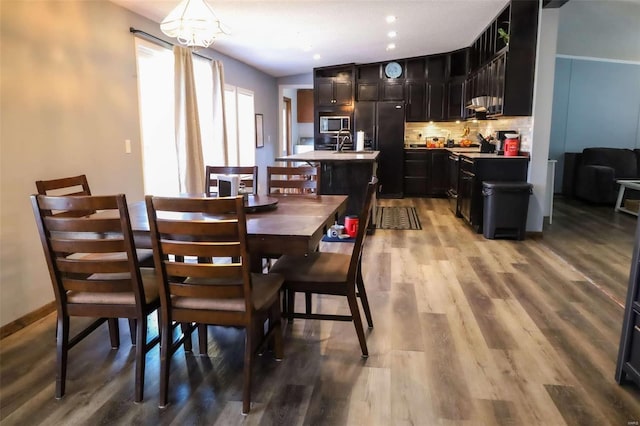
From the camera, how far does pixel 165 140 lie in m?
4.86

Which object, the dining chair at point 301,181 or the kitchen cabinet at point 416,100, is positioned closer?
the dining chair at point 301,181

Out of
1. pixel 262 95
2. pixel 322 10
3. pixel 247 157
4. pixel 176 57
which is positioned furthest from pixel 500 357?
pixel 262 95

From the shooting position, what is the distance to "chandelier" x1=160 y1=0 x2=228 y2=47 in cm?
275

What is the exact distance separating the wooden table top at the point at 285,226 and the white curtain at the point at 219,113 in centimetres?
314

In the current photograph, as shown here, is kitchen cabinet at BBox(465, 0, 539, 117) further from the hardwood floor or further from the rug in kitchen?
the hardwood floor

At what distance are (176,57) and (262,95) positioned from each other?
392cm

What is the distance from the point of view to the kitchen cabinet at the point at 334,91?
28.3 feet

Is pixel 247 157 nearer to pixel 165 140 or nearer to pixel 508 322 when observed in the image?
pixel 165 140

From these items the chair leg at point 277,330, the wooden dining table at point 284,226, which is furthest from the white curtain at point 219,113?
the chair leg at point 277,330

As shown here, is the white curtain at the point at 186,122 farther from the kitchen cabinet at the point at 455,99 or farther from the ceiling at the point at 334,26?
the kitchen cabinet at the point at 455,99

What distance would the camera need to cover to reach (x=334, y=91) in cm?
867

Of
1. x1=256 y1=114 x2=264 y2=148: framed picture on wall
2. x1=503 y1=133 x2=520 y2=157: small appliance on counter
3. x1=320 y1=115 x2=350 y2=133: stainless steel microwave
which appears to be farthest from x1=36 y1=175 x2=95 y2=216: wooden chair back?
x1=320 y1=115 x2=350 y2=133: stainless steel microwave

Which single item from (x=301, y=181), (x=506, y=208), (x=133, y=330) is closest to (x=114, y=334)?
(x=133, y=330)

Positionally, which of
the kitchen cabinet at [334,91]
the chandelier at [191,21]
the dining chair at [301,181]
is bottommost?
the dining chair at [301,181]
